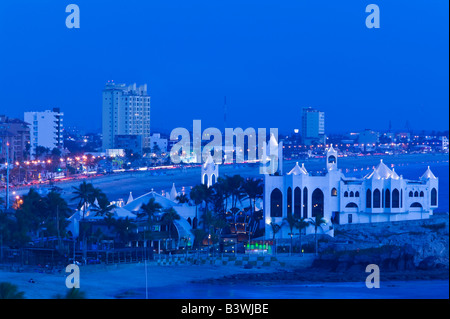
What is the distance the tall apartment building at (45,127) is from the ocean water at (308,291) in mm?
38409

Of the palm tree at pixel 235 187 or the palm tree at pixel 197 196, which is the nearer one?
the palm tree at pixel 197 196

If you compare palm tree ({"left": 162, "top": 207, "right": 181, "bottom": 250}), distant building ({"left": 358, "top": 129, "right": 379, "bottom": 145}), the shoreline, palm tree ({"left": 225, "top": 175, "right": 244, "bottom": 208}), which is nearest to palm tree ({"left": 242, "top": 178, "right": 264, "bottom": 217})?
palm tree ({"left": 225, "top": 175, "right": 244, "bottom": 208})

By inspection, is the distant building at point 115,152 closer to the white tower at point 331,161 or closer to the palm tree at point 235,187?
the palm tree at point 235,187

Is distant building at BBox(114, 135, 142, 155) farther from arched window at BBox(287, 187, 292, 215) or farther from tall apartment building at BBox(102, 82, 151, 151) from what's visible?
arched window at BBox(287, 187, 292, 215)

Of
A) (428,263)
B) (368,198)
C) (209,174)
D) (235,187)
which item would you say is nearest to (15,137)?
(209,174)

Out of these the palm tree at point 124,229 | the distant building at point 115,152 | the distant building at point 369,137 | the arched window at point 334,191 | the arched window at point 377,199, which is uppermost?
the distant building at point 369,137

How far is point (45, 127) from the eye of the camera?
55.0 m

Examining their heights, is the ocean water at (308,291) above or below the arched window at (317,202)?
below

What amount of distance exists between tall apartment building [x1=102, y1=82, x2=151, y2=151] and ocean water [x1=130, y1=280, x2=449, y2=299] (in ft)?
148

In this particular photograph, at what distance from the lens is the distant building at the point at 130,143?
6166cm

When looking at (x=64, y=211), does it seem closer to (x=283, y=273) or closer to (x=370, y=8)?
(x=283, y=273)

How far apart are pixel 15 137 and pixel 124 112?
14029 millimetres

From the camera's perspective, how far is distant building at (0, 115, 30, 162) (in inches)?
1884

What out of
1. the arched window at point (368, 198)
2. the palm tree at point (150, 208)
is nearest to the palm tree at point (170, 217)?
the palm tree at point (150, 208)
